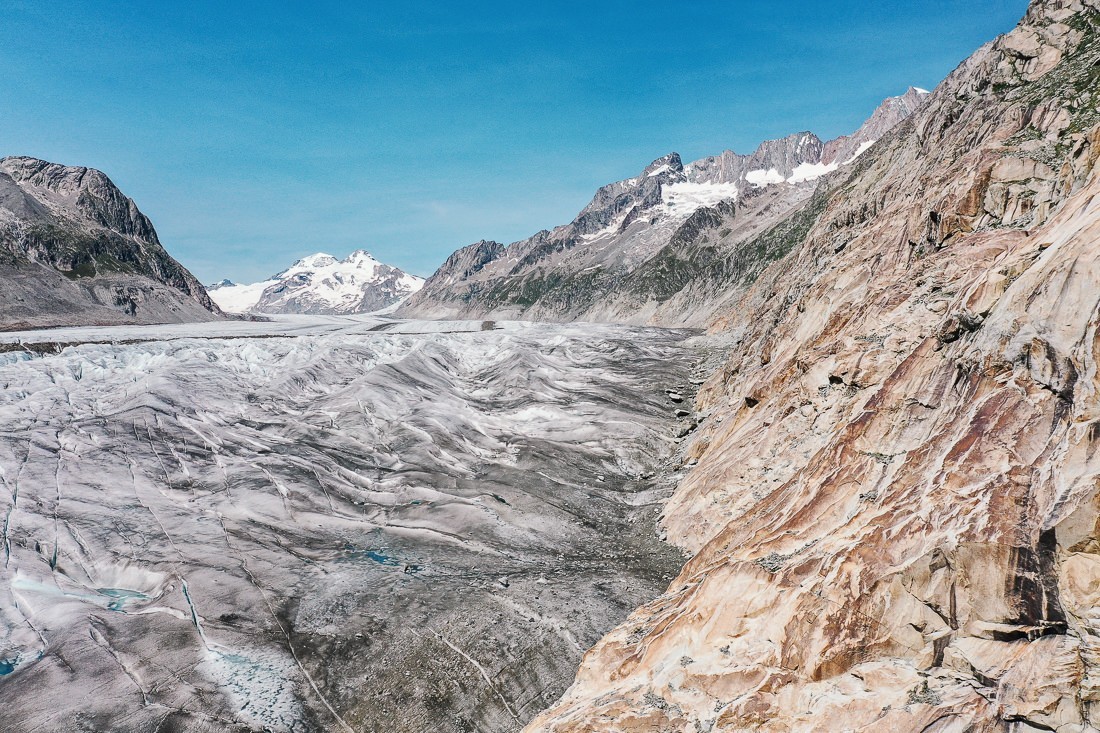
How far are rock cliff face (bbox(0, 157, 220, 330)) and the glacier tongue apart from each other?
12296 cm

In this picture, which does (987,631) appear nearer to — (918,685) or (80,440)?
(918,685)

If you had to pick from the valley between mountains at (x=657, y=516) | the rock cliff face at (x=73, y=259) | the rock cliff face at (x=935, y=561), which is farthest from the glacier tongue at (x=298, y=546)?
the rock cliff face at (x=73, y=259)

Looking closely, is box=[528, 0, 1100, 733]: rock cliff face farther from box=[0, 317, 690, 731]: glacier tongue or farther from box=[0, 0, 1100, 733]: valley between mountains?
box=[0, 317, 690, 731]: glacier tongue

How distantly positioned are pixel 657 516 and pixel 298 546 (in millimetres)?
16659

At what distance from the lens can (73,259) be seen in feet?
507

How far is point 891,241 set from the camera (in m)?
29.5

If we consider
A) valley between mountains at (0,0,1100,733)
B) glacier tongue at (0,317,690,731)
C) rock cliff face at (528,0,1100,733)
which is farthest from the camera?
glacier tongue at (0,317,690,731)

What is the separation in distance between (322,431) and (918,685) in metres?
36.2

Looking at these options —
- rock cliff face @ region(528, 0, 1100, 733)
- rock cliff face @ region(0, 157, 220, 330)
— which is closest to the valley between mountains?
rock cliff face @ region(528, 0, 1100, 733)

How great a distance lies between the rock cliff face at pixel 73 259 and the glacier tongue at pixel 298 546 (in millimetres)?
122960

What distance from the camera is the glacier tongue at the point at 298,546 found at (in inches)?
637

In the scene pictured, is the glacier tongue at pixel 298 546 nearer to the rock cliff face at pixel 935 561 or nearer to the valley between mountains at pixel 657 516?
the valley between mountains at pixel 657 516

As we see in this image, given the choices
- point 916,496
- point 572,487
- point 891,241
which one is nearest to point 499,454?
point 572,487

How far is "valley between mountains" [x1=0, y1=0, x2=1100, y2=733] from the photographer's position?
885 cm
